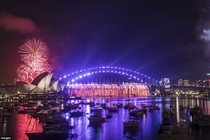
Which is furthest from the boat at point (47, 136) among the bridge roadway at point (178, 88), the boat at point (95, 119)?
the bridge roadway at point (178, 88)

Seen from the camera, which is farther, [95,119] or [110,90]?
[110,90]

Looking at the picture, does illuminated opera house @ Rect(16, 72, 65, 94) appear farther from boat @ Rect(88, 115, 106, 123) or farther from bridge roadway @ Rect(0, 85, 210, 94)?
boat @ Rect(88, 115, 106, 123)

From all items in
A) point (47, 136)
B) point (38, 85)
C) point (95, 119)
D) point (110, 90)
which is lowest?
point (47, 136)

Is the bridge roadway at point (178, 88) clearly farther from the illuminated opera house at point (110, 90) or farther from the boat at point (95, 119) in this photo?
the boat at point (95, 119)

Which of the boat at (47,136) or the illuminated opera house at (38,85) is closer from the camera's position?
the boat at (47,136)

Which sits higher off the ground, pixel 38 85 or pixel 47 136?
pixel 38 85

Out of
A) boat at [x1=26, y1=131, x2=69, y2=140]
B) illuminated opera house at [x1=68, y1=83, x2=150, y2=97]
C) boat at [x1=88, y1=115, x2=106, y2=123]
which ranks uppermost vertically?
illuminated opera house at [x1=68, y1=83, x2=150, y2=97]

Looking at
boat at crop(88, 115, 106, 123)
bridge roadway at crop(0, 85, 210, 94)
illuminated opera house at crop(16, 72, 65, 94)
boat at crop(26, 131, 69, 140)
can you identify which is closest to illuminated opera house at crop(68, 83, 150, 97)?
bridge roadway at crop(0, 85, 210, 94)

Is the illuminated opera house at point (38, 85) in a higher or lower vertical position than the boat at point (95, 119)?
higher

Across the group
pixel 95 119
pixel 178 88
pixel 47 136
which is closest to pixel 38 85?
pixel 95 119

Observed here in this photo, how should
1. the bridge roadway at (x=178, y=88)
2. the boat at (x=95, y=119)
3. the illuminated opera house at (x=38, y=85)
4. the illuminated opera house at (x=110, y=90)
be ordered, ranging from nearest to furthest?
the boat at (x=95, y=119) < the illuminated opera house at (x=38, y=85) < the bridge roadway at (x=178, y=88) < the illuminated opera house at (x=110, y=90)

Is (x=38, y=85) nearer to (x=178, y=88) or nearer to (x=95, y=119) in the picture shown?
(x=95, y=119)

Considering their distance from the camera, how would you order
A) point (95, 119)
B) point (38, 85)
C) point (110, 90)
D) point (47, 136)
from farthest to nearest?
point (110, 90), point (38, 85), point (95, 119), point (47, 136)
